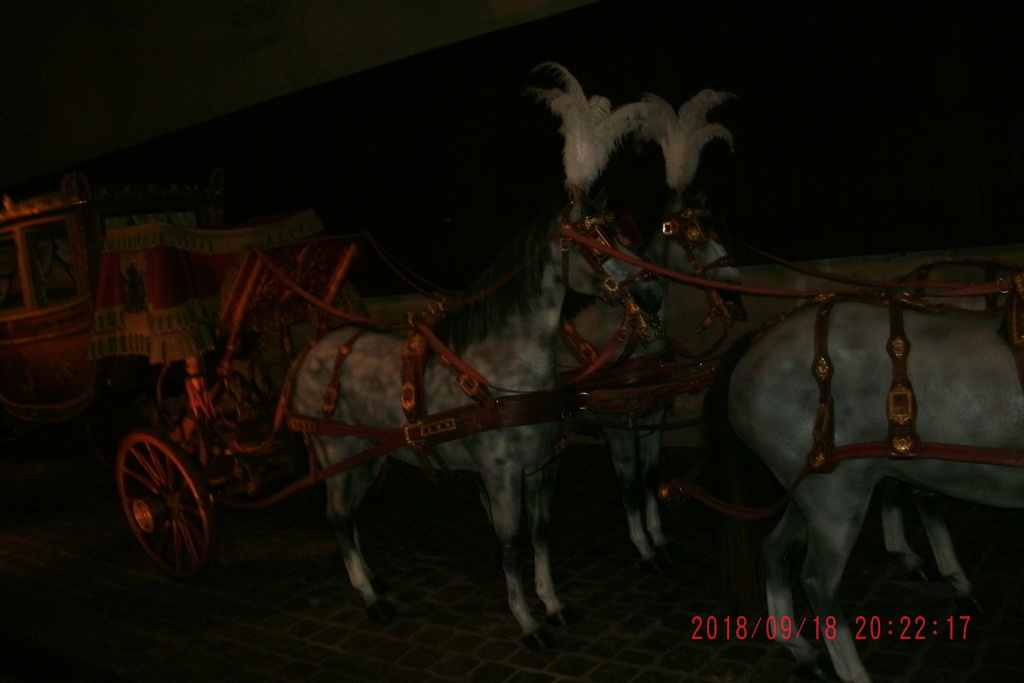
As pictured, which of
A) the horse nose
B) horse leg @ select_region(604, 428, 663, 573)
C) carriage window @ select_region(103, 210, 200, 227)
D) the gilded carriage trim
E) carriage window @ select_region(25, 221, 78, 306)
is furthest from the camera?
carriage window @ select_region(25, 221, 78, 306)

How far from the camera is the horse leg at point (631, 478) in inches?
199

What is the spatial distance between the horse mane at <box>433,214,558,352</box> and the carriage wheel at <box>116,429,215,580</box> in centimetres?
225

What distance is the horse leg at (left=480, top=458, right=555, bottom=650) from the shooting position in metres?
4.14

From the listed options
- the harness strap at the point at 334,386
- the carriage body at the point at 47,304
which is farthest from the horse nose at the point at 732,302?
the carriage body at the point at 47,304

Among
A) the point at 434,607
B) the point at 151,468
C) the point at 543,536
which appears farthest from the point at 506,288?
the point at 151,468

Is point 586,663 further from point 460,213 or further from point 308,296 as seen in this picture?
point 460,213

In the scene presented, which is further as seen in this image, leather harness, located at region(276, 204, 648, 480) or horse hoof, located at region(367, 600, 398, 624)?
horse hoof, located at region(367, 600, 398, 624)

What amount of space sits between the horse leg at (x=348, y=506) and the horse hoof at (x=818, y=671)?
247cm

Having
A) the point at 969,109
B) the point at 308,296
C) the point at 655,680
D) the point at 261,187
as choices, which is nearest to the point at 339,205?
the point at 261,187

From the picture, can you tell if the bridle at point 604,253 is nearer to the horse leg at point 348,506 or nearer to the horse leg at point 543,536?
the horse leg at point 543,536

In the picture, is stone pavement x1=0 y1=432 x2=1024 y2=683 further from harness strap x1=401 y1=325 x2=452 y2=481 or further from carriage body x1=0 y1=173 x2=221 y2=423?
carriage body x1=0 y1=173 x2=221 y2=423

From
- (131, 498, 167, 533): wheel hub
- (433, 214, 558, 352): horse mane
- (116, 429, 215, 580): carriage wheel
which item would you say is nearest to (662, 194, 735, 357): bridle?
(433, 214, 558, 352): horse mane

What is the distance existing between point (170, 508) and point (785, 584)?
4125 mm

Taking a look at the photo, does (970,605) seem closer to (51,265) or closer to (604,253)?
(604,253)
